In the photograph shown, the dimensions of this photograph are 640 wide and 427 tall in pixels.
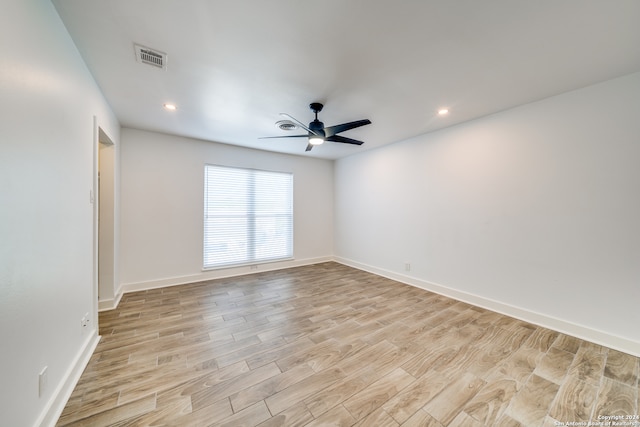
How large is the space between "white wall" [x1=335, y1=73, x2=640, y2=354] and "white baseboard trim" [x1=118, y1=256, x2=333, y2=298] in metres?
2.33

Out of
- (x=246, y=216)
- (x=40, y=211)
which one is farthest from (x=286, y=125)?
(x=40, y=211)

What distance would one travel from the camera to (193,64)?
2.06m

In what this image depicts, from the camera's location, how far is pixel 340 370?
1.92m

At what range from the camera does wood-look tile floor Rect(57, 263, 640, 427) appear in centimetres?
151

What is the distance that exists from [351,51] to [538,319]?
3576 mm

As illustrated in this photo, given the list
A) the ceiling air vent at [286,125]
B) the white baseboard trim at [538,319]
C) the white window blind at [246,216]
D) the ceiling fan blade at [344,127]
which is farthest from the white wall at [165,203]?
Answer: the white baseboard trim at [538,319]

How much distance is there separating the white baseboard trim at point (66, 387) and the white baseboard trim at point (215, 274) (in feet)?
4.19

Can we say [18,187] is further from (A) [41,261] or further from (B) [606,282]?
(B) [606,282]

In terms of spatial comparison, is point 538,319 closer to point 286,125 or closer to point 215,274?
point 286,125

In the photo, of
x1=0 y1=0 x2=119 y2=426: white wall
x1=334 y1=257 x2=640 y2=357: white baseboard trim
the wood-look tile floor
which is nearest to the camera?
x1=0 y1=0 x2=119 y2=426: white wall

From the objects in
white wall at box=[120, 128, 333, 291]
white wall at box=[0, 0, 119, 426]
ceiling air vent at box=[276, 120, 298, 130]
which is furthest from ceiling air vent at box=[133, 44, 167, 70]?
white wall at box=[120, 128, 333, 291]

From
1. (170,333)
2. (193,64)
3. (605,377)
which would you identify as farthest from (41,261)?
(605,377)

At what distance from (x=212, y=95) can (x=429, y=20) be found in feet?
7.32

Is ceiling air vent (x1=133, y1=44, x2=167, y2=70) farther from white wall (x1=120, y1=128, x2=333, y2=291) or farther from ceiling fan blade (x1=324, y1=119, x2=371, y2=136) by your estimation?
white wall (x1=120, y1=128, x2=333, y2=291)
